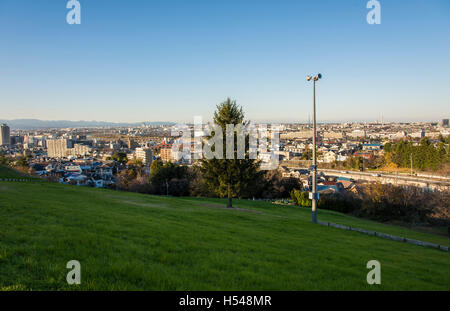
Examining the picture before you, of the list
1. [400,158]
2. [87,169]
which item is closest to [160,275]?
[87,169]

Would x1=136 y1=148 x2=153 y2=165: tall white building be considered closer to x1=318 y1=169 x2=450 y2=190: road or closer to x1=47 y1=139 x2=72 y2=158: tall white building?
x1=47 y1=139 x2=72 y2=158: tall white building

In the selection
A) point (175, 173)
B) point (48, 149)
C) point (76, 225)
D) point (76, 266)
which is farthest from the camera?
point (48, 149)

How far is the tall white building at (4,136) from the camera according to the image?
135575 mm

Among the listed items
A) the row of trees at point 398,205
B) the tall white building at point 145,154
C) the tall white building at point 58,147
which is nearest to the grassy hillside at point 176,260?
the row of trees at point 398,205

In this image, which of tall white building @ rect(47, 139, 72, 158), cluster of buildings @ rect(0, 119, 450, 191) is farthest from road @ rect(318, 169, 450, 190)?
tall white building @ rect(47, 139, 72, 158)

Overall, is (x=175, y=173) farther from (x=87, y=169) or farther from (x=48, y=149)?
(x=48, y=149)

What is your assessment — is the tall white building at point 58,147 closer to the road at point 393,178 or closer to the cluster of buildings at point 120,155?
the cluster of buildings at point 120,155

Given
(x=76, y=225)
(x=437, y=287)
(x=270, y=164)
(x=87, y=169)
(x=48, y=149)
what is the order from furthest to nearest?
(x=48, y=149), (x=87, y=169), (x=270, y=164), (x=76, y=225), (x=437, y=287)

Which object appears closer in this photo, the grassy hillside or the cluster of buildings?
the grassy hillside

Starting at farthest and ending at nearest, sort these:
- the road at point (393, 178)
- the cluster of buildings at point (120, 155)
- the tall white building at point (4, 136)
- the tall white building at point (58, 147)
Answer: the tall white building at point (4, 136), the tall white building at point (58, 147), the cluster of buildings at point (120, 155), the road at point (393, 178)

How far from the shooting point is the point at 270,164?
5112cm

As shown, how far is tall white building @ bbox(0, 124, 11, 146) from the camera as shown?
445ft

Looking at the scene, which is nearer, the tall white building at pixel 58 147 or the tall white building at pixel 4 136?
the tall white building at pixel 58 147
